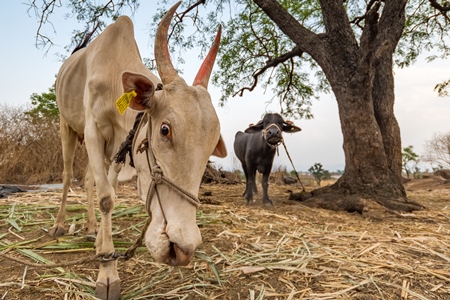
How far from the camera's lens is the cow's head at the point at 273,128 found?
5.48 metres

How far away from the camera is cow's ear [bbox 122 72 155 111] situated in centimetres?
182

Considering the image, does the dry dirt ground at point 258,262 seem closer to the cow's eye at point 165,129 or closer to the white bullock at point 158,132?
the white bullock at point 158,132

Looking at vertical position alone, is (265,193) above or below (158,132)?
below

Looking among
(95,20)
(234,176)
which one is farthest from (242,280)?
(234,176)

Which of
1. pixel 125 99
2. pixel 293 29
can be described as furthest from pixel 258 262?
pixel 293 29

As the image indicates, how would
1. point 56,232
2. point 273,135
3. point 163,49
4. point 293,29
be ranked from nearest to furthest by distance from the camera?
point 163,49, point 56,232, point 273,135, point 293,29

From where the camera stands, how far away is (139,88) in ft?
6.08

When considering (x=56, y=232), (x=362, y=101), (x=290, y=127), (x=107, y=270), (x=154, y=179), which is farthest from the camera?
(x=290, y=127)

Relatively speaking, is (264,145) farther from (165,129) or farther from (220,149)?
(165,129)

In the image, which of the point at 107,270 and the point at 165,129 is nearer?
the point at 165,129

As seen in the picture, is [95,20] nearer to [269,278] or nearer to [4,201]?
[4,201]

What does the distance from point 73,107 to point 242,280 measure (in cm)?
244

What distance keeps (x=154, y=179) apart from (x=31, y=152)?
34.1 feet

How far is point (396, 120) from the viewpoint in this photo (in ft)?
20.8
